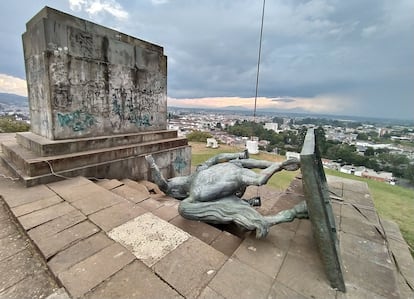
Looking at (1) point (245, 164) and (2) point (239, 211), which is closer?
(2) point (239, 211)

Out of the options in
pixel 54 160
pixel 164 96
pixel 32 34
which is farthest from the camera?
pixel 164 96

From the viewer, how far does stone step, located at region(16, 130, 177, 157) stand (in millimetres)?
3838

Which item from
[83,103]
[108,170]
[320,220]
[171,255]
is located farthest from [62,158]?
[320,220]

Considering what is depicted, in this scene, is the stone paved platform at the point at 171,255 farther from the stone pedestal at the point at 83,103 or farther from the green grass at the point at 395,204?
the green grass at the point at 395,204

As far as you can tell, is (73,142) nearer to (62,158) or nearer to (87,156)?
(87,156)

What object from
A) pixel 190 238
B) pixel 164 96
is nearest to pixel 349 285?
pixel 190 238

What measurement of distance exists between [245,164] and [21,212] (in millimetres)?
3060

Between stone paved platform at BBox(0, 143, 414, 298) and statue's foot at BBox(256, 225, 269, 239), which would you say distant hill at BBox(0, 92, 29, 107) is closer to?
stone paved platform at BBox(0, 143, 414, 298)

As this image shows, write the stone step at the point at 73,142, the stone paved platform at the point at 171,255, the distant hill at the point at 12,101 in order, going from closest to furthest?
the stone paved platform at the point at 171,255, the stone step at the point at 73,142, the distant hill at the point at 12,101

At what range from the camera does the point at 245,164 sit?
287 cm

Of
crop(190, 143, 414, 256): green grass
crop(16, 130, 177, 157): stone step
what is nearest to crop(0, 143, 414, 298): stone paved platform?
crop(16, 130, 177, 157): stone step

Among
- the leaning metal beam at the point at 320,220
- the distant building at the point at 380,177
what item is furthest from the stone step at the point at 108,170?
the distant building at the point at 380,177

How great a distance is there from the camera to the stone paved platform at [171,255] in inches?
59.6

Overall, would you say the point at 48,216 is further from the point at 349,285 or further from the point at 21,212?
the point at 349,285
